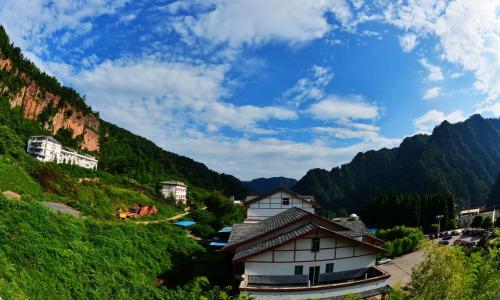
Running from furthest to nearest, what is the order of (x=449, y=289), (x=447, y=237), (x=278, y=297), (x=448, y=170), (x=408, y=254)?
(x=448, y=170) < (x=447, y=237) < (x=408, y=254) < (x=278, y=297) < (x=449, y=289)

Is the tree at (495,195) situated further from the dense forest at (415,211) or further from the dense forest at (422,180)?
the dense forest at (415,211)

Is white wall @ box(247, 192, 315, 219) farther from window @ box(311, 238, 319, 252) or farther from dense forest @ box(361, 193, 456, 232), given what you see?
dense forest @ box(361, 193, 456, 232)

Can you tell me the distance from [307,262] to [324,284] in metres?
1.31

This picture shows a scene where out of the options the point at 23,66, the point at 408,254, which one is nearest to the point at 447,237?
the point at 408,254

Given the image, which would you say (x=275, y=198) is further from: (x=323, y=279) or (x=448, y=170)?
(x=448, y=170)

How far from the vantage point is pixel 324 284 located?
16.8 m

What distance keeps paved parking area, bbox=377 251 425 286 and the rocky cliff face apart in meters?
77.2

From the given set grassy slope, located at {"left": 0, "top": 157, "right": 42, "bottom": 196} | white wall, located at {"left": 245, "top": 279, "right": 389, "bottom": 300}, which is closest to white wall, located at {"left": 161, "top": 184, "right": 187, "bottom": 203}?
grassy slope, located at {"left": 0, "top": 157, "right": 42, "bottom": 196}

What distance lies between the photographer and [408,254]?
119ft

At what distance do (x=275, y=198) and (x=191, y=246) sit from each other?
13757 millimetres

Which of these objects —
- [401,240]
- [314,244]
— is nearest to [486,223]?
[401,240]

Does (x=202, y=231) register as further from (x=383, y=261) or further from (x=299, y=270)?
(x=299, y=270)

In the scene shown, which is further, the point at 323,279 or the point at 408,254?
the point at 408,254

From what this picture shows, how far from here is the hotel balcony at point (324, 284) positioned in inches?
585
